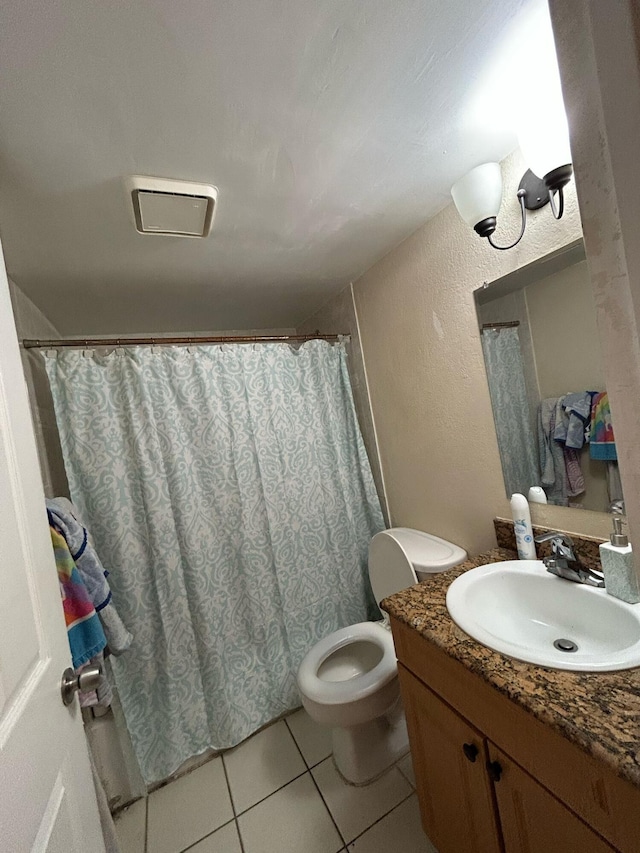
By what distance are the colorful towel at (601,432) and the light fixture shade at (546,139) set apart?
1.94ft

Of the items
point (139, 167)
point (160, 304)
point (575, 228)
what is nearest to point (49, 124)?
point (139, 167)

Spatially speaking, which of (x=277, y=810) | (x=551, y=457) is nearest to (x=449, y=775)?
(x=277, y=810)

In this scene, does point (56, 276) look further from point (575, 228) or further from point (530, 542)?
point (530, 542)

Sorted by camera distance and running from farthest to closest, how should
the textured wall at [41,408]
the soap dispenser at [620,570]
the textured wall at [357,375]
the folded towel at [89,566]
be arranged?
the textured wall at [357,375], the textured wall at [41,408], the folded towel at [89,566], the soap dispenser at [620,570]

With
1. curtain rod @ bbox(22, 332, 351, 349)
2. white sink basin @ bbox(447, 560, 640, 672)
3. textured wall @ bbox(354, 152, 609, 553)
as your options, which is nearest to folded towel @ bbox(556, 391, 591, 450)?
textured wall @ bbox(354, 152, 609, 553)

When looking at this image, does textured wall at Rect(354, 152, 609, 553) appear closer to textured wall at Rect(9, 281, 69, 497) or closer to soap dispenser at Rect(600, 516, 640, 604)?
soap dispenser at Rect(600, 516, 640, 604)

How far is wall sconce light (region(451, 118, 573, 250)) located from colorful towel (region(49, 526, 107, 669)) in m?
1.53

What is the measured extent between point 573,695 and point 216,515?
136 cm

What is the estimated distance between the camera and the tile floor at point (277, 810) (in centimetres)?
117

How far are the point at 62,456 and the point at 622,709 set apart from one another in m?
1.83

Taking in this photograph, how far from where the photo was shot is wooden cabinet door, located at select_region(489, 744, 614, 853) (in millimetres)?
619

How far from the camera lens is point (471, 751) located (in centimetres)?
80

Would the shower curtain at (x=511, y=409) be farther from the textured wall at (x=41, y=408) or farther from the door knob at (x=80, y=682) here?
the textured wall at (x=41, y=408)

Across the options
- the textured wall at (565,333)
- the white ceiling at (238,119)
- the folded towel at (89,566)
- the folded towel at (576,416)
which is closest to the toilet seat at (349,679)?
the folded towel at (89,566)
